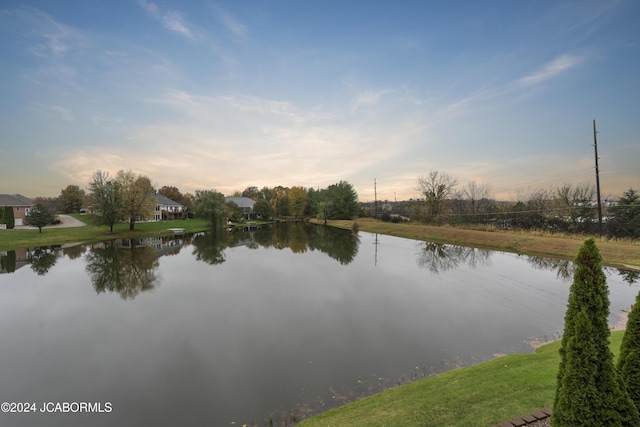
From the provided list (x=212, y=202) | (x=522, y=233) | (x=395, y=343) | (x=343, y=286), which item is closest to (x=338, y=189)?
(x=212, y=202)

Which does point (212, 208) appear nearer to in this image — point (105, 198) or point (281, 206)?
point (105, 198)

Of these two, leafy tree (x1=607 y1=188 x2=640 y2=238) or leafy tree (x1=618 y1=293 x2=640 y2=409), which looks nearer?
leafy tree (x1=618 y1=293 x2=640 y2=409)

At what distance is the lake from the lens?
245 inches

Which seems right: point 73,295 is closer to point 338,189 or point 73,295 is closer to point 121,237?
point 121,237

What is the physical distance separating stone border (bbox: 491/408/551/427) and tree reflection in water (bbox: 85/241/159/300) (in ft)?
49.2

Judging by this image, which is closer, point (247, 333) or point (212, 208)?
point (247, 333)

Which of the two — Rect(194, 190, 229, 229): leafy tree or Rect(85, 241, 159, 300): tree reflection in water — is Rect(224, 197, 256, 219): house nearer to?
Rect(194, 190, 229, 229): leafy tree

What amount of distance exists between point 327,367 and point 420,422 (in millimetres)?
3236

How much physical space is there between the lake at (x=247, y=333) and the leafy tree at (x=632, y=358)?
421 cm

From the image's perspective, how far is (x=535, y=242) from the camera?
2478 centimetres

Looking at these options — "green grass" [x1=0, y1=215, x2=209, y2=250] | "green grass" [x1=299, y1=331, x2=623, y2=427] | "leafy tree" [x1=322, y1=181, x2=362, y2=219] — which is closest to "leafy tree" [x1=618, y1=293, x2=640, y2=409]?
"green grass" [x1=299, y1=331, x2=623, y2=427]

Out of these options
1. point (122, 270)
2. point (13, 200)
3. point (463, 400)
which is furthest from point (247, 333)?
point (13, 200)

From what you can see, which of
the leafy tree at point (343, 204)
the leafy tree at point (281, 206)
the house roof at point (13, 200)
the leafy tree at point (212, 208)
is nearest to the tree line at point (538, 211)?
the leafy tree at point (343, 204)

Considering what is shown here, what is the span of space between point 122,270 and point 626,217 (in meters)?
38.4
